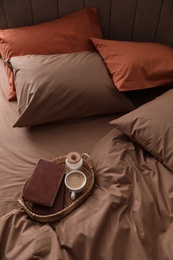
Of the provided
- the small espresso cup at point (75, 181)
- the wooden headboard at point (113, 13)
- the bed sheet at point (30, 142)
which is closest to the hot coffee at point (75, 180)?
the small espresso cup at point (75, 181)

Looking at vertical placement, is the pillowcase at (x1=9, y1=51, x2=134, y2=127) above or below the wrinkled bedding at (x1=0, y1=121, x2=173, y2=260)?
above

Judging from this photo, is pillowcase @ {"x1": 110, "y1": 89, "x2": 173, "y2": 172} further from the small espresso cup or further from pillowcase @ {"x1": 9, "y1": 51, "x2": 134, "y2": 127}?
the small espresso cup

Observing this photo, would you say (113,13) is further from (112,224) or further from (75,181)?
(112,224)

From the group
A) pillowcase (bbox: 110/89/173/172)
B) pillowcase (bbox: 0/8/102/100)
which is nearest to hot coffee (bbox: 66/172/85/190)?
pillowcase (bbox: 110/89/173/172)

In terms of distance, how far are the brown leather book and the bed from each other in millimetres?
73

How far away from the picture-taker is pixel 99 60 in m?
1.27

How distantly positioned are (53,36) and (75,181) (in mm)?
820

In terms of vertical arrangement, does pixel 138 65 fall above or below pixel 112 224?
above

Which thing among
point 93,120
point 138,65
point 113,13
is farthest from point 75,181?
point 113,13

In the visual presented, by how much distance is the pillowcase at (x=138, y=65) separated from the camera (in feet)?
3.95

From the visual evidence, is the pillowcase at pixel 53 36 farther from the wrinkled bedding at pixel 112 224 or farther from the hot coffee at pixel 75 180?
the wrinkled bedding at pixel 112 224

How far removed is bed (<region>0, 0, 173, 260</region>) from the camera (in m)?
0.80

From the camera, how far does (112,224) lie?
32.5 inches

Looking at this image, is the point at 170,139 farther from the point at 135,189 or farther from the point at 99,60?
the point at 99,60
